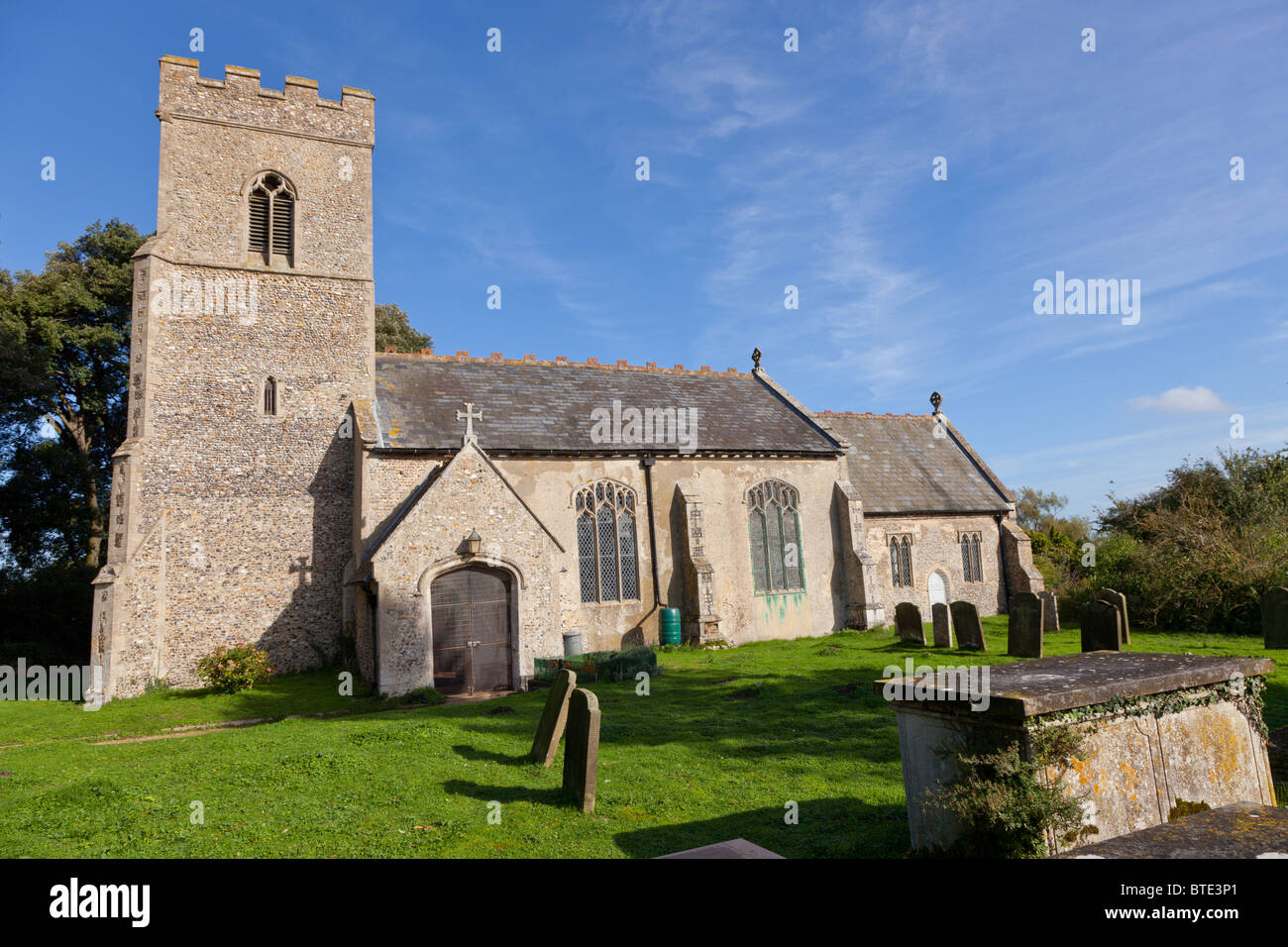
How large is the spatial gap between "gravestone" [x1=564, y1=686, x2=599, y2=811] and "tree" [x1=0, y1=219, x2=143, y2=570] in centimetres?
2603

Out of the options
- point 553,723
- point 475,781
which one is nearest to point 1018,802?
point 553,723

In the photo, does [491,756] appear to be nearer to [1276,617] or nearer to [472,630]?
[472,630]

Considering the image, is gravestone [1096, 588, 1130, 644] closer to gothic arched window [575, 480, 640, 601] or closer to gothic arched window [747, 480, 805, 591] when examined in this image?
gothic arched window [747, 480, 805, 591]

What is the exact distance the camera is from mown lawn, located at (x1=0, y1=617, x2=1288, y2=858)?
6348 mm

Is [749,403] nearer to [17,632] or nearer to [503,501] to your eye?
[503,501]

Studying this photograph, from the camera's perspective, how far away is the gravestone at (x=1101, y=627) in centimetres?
1385

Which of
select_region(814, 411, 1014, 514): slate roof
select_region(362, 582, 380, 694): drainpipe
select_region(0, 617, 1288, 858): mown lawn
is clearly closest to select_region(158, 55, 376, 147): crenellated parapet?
select_region(362, 582, 380, 694): drainpipe

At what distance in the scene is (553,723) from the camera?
349 inches

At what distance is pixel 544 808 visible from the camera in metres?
7.16

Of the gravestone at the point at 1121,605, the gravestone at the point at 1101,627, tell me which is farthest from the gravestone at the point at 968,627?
the gravestone at the point at 1121,605

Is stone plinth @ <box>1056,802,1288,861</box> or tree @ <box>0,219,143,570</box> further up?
tree @ <box>0,219,143,570</box>

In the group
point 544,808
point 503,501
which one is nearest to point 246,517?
point 503,501

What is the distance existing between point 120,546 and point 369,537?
5.76 meters
